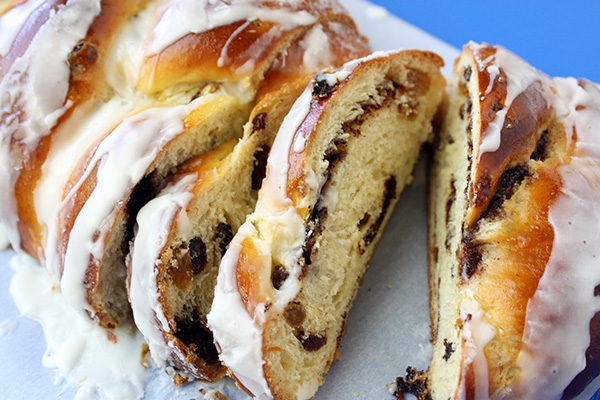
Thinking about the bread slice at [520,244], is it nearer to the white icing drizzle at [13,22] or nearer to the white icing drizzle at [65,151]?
the white icing drizzle at [65,151]

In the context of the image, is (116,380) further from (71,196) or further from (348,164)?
(348,164)

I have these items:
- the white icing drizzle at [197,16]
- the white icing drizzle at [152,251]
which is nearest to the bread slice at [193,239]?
the white icing drizzle at [152,251]

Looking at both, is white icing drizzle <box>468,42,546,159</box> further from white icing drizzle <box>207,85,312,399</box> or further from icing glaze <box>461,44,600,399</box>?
white icing drizzle <box>207,85,312,399</box>

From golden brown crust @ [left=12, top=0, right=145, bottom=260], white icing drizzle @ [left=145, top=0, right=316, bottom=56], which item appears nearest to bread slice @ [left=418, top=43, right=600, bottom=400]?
white icing drizzle @ [left=145, top=0, right=316, bottom=56]

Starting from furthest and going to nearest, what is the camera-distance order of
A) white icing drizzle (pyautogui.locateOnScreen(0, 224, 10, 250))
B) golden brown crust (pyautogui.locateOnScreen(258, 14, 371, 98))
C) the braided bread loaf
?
white icing drizzle (pyautogui.locateOnScreen(0, 224, 10, 250)) < golden brown crust (pyautogui.locateOnScreen(258, 14, 371, 98)) < the braided bread loaf

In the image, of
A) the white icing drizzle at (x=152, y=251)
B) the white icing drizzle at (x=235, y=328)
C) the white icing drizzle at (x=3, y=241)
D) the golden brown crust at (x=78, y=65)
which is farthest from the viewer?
the white icing drizzle at (x=3, y=241)

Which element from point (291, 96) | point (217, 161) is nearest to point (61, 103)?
point (217, 161)

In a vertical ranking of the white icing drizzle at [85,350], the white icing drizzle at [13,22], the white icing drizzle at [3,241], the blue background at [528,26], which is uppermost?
the white icing drizzle at [13,22]

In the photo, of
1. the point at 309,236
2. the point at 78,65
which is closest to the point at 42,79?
the point at 78,65
